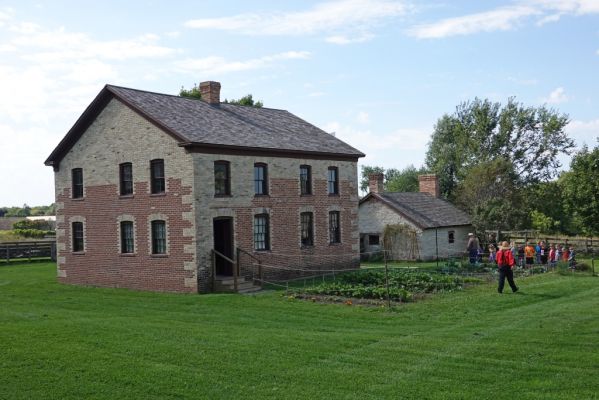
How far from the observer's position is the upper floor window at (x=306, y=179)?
101 ft

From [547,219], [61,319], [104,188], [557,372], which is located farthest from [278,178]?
[547,219]

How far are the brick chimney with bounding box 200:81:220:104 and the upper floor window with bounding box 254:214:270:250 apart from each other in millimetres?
6907

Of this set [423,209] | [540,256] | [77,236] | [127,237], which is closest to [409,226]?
[423,209]

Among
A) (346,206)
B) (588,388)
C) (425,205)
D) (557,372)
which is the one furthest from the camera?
(425,205)

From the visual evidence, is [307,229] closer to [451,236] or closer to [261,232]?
[261,232]

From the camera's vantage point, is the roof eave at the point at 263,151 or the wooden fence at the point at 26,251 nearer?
the roof eave at the point at 263,151

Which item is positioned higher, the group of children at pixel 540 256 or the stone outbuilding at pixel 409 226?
the stone outbuilding at pixel 409 226

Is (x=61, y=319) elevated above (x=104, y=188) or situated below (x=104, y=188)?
below

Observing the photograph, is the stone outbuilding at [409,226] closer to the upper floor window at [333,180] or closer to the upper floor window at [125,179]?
the upper floor window at [333,180]

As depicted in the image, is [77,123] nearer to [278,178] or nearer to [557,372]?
[278,178]

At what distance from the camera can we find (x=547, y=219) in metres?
53.8

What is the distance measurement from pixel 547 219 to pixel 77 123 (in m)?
39.1

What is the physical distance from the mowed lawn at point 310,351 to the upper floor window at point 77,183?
404 inches

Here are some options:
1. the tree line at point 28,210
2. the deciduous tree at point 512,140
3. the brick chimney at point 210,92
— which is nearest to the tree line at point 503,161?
the deciduous tree at point 512,140
